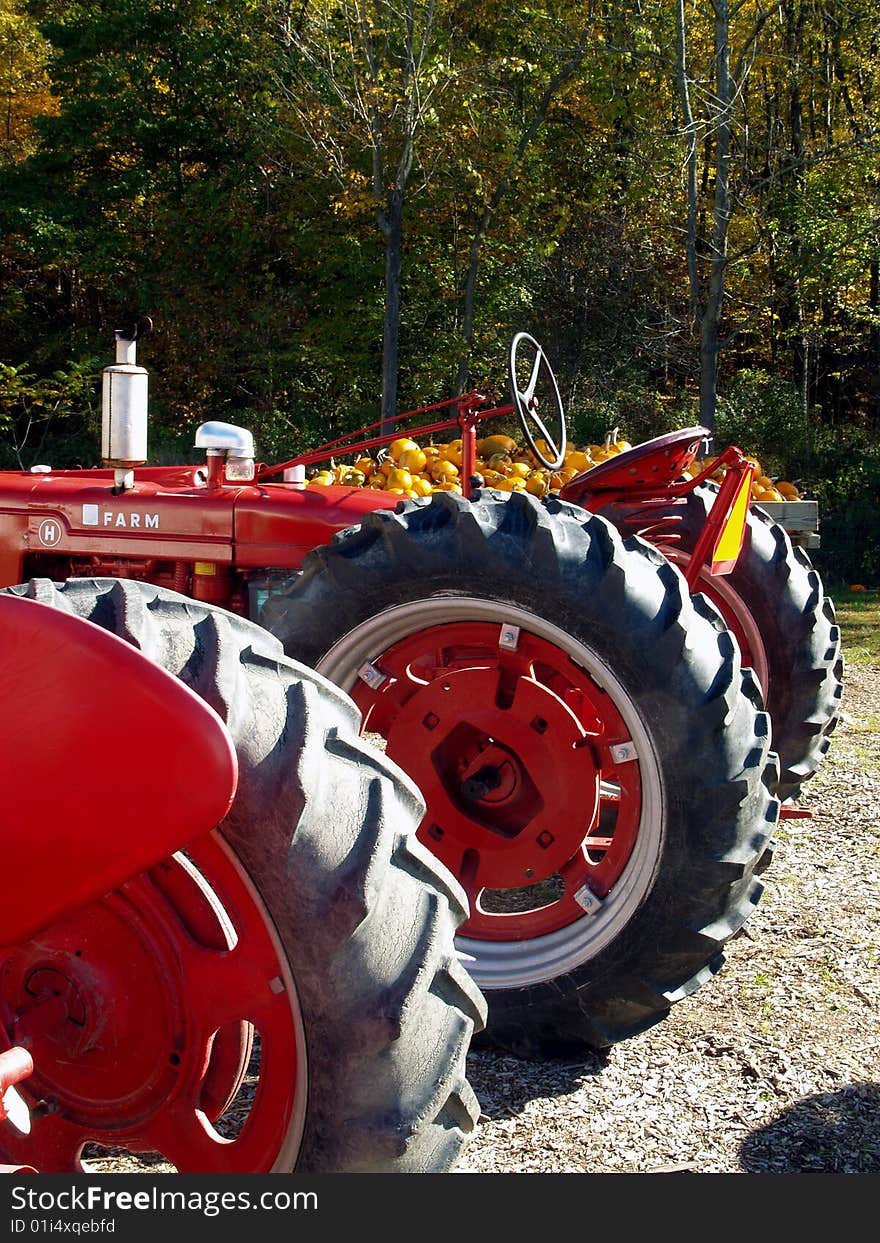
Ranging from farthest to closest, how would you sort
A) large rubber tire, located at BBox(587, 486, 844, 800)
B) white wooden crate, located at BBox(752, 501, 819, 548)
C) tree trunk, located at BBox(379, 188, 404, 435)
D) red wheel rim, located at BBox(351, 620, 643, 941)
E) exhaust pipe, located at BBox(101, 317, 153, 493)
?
tree trunk, located at BBox(379, 188, 404, 435) < white wooden crate, located at BBox(752, 501, 819, 548) < large rubber tire, located at BBox(587, 486, 844, 800) < exhaust pipe, located at BBox(101, 317, 153, 493) < red wheel rim, located at BBox(351, 620, 643, 941)

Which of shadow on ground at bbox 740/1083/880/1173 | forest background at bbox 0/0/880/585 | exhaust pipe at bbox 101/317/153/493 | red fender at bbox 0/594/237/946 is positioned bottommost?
shadow on ground at bbox 740/1083/880/1173

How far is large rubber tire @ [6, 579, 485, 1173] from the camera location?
5.69 ft

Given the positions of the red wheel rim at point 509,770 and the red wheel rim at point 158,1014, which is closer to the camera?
the red wheel rim at point 158,1014

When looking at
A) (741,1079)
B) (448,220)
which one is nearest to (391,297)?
(448,220)

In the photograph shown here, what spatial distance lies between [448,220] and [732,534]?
48.5ft

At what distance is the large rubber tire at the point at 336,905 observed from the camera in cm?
173

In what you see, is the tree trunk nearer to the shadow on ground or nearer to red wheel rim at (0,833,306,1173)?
the shadow on ground

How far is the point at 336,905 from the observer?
5.66 ft

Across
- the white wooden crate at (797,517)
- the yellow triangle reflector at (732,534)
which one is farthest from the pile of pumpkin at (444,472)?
the yellow triangle reflector at (732,534)

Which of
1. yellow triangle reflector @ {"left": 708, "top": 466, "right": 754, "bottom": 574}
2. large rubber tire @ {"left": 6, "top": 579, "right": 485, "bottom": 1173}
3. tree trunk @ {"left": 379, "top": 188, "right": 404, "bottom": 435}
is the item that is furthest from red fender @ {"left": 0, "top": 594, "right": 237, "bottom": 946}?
tree trunk @ {"left": 379, "top": 188, "right": 404, "bottom": 435}

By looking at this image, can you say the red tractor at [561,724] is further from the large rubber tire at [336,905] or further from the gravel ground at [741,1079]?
the large rubber tire at [336,905]

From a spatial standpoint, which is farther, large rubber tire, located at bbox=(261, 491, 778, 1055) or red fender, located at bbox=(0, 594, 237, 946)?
large rubber tire, located at bbox=(261, 491, 778, 1055)

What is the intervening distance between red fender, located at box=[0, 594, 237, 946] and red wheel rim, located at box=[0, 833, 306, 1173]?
25cm

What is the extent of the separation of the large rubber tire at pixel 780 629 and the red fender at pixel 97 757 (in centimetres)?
343
